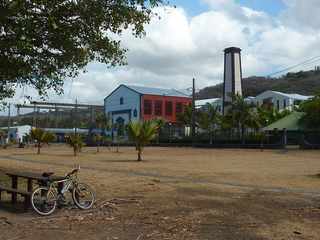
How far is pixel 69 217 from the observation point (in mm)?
11148

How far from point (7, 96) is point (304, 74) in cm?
13267

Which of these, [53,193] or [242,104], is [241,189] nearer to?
[53,193]

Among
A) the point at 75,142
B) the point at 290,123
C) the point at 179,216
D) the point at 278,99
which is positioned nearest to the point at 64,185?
the point at 179,216

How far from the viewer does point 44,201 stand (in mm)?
11461

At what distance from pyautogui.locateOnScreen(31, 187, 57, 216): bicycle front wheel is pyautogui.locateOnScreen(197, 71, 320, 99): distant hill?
123 meters

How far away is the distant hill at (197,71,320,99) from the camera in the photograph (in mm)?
137000

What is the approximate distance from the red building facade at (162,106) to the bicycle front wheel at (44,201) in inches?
4000

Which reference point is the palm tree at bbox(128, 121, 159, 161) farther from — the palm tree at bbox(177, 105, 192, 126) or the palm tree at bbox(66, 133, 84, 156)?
the palm tree at bbox(177, 105, 192, 126)

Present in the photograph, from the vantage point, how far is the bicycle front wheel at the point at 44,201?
11391 mm

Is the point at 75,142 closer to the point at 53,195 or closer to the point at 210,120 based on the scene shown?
the point at 53,195

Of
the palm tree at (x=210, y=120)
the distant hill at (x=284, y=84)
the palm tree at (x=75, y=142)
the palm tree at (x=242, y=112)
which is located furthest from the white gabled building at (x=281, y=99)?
the palm tree at (x=75, y=142)

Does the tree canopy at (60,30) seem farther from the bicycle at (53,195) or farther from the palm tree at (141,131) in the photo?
the palm tree at (141,131)

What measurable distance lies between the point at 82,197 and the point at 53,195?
890mm


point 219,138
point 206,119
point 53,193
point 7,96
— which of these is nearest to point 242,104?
point 219,138
